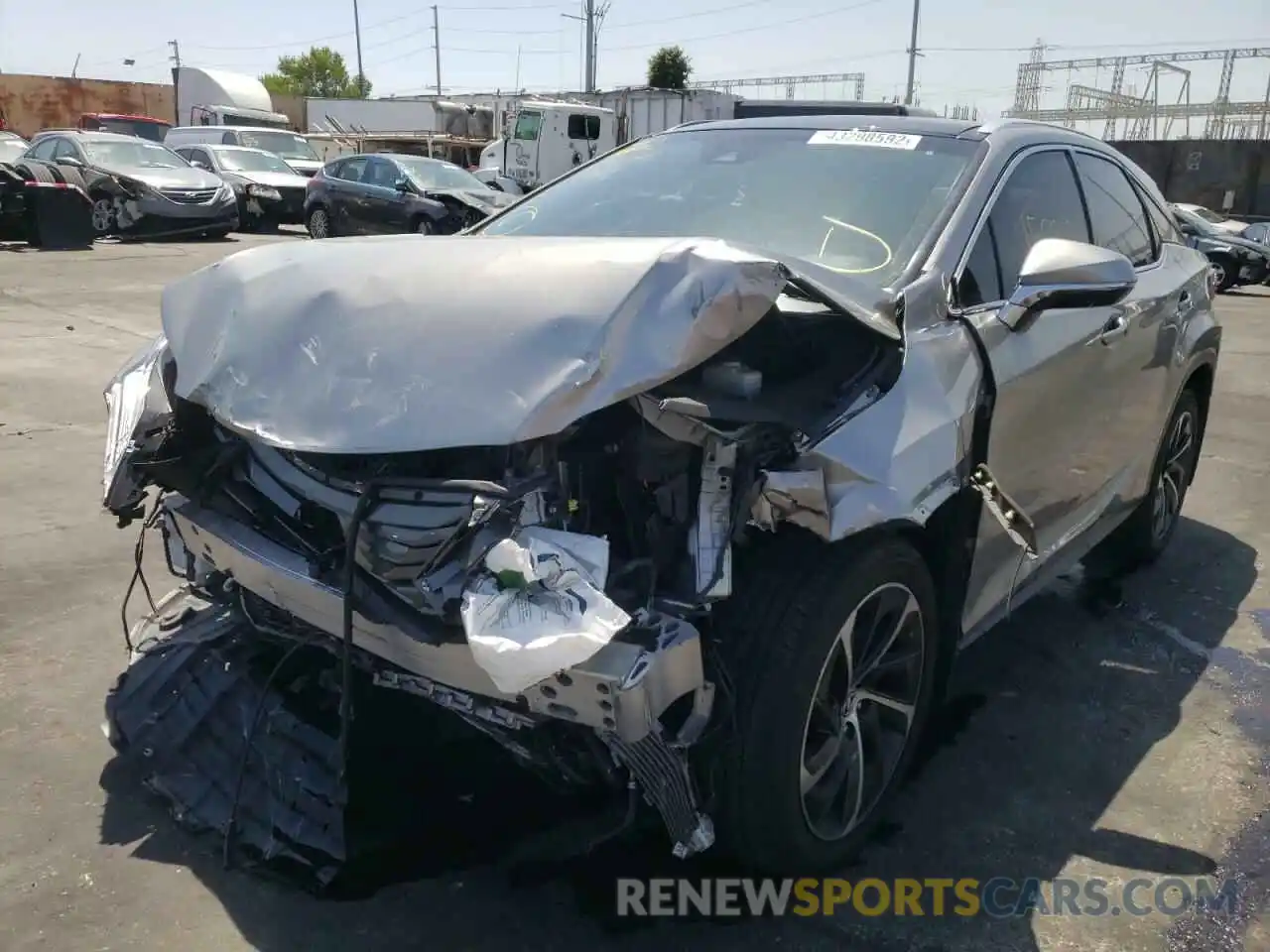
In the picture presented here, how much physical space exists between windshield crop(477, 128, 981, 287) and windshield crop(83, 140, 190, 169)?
15.6m

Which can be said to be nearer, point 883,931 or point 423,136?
point 883,931

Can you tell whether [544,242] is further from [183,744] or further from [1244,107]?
[1244,107]

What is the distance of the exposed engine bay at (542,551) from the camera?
1.97m

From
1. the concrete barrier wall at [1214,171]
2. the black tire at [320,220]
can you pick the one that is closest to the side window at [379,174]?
the black tire at [320,220]

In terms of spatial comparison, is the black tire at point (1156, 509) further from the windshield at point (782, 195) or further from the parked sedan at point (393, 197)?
the parked sedan at point (393, 197)

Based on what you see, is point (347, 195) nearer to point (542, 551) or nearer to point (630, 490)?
point (630, 490)

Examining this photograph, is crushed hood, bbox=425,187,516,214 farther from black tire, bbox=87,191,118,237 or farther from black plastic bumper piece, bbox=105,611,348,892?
black plastic bumper piece, bbox=105,611,348,892

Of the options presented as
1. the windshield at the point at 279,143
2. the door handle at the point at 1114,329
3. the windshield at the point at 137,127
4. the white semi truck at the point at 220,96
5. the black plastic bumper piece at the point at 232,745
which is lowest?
the black plastic bumper piece at the point at 232,745

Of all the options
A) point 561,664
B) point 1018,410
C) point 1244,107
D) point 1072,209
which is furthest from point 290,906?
point 1244,107

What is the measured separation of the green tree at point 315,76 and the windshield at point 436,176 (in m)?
79.8

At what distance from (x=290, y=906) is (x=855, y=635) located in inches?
57.1

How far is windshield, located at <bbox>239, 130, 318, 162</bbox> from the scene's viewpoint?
23266 mm

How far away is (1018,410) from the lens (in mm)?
2936

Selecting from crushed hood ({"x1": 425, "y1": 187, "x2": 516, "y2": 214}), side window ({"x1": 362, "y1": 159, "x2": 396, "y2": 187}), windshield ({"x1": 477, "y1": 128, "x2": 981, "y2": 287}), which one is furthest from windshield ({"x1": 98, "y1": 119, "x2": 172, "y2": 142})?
windshield ({"x1": 477, "y1": 128, "x2": 981, "y2": 287})
